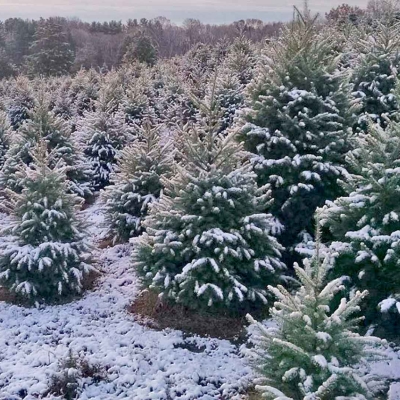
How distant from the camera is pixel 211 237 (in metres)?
9.07

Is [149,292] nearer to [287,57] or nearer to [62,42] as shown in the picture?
[287,57]

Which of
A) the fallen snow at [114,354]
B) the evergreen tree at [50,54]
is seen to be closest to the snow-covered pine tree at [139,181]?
the fallen snow at [114,354]

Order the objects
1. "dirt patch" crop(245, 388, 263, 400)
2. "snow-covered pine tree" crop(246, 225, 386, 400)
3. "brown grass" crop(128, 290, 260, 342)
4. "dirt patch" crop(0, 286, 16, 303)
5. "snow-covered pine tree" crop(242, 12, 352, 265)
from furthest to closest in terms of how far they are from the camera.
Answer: "dirt patch" crop(0, 286, 16, 303) → "snow-covered pine tree" crop(242, 12, 352, 265) → "brown grass" crop(128, 290, 260, 342) → "dirt patch" crop(245, 388, 263, 400) → "snow-covered pine tree" crop(246, 225, 386, 400)

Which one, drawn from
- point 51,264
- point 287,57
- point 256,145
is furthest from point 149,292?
point 287,57

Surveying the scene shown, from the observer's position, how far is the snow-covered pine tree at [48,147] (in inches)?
610

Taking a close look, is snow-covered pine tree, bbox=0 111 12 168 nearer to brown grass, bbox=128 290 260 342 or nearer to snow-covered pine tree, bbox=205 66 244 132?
snow-covered pine tree, bbox=205 66 244 132

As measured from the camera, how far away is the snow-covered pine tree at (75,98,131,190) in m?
18.0

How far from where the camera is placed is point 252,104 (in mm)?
11047

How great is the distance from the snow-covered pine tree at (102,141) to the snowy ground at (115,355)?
7.93m

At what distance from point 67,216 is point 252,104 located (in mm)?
5013

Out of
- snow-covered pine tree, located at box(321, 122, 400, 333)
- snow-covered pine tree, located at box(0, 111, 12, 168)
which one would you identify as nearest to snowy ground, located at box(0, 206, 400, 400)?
snow-covered pine tree, located at box(321, 122, 400, 333)

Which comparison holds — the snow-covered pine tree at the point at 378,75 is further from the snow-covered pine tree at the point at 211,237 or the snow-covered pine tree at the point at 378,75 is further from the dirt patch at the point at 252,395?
the dirt patch at the point at 252,395

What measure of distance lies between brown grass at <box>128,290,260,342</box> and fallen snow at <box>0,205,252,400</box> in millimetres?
222

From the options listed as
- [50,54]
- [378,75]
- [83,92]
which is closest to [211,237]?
[378,75]
